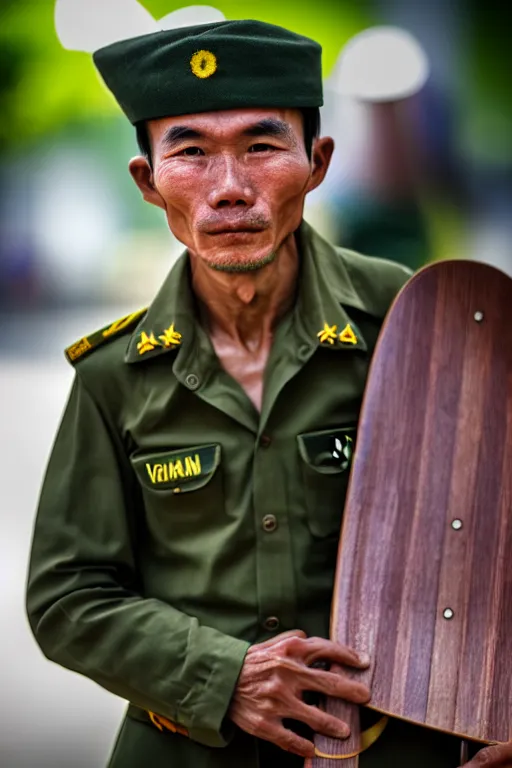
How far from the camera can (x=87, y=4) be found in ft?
7.23

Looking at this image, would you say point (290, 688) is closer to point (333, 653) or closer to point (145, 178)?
point (333, 653)

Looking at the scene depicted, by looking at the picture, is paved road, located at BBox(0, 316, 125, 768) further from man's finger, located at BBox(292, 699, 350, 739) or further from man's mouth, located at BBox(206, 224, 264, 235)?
man's mouth, located at BBox(206, 224, 264, 235)

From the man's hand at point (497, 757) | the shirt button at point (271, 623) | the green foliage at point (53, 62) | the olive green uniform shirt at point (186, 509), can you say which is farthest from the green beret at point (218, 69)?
the green foliage at point (53, 62)

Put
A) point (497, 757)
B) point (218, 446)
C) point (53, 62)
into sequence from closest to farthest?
point (497, 757) → point (218, 446) → point (53, 62)

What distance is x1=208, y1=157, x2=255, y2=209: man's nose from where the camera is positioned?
4.10 ft

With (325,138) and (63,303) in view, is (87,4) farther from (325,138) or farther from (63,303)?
(325,138)

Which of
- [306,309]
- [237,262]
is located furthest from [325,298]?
[237,262]

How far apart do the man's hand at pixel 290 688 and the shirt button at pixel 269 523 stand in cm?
13

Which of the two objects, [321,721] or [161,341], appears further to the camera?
[161,341]

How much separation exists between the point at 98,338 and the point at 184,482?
0.73 feet

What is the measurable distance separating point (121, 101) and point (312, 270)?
312 mm

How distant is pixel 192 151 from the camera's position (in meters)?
1.28

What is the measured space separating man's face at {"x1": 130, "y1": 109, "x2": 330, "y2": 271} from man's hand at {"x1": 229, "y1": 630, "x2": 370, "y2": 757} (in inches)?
17.4

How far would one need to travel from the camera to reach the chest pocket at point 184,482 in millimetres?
1327
